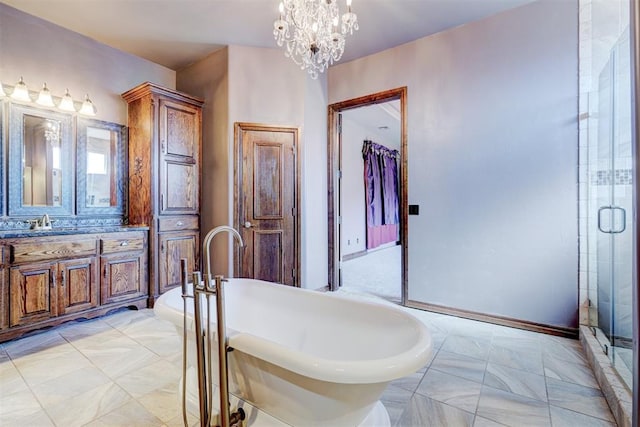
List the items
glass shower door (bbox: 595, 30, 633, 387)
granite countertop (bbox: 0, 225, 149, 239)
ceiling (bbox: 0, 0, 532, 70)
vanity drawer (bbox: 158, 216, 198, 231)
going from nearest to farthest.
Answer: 1. glass shower door (bbox: 595, 30, 633, 387)
2. granite countertop (bbox: 0, 225, 149, 239)
3. ceiling (bbox: 0, 0, 532, 70)
4. vanity drawer (bbox: 158, 216, 198, 231)

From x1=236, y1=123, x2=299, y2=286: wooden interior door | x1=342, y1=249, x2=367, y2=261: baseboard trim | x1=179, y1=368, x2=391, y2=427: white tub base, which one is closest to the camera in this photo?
x1=179, y1=368, x2=391, y2=427: white tub base

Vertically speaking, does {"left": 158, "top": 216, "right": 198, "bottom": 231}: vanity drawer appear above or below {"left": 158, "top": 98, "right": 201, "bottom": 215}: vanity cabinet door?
below

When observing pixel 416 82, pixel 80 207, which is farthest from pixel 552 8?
pixel 80 207

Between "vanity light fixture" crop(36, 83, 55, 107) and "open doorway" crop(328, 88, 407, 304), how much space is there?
2.80m

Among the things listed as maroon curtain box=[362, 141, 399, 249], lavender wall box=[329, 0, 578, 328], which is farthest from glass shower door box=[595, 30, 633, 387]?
maroon curtain box=[362, 141, 399, 249]

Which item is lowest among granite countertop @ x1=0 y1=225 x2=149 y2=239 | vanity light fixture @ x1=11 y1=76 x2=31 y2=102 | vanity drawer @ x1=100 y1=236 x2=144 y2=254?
vanity drawer @ x1=100 y1=236 x2=144 y2=254

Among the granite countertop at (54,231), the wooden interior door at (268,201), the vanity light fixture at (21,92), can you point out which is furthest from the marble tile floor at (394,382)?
the vanity light fixture at (21,92)

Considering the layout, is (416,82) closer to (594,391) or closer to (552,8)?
(552,8)

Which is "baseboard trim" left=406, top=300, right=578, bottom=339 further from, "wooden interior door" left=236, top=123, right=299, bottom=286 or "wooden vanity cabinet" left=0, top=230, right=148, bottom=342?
"wooden vanity cabinet" left=0, top=230, right=148, bottom=342

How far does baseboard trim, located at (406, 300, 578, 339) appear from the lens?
2.45 m

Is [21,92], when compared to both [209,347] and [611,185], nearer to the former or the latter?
[209,347]

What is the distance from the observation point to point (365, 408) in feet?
4.02

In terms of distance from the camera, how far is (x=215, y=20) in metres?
2.81

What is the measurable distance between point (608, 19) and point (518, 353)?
2.55 meters
